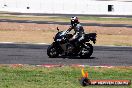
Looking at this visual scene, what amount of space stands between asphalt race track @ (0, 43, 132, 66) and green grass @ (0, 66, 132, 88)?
2.14 m

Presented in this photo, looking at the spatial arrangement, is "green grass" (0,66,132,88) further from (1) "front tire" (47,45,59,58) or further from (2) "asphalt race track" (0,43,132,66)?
(1) "front tire" (47,45,59,58)

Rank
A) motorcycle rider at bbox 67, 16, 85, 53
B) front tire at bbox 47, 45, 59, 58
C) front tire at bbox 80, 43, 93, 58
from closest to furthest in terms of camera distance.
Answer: motorcycle rider at bbox 67, 16, 85, 53
front tire at bbox 47, 45, 59, 58
front tire at bbox 80, 43, 93, 58

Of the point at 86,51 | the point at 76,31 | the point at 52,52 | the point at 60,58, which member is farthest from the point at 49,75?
the point at 86,51

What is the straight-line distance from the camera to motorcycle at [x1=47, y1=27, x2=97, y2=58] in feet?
67.2

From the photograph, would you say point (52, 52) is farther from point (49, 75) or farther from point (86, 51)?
point (49, 75)

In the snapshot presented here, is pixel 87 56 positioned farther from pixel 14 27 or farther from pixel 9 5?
pixel 9 5

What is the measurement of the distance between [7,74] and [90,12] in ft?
193

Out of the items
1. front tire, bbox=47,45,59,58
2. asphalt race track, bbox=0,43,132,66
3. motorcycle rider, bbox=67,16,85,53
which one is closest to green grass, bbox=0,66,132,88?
asphalt race track, bbox=0,43,132,66

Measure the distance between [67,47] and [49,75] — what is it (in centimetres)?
604

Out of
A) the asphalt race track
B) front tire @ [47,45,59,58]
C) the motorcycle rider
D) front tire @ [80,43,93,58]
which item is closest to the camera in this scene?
the asphalt race track

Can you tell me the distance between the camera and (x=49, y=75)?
14.8 meters

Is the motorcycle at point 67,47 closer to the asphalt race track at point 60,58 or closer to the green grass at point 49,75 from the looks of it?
the asphalt race track at point 60,58

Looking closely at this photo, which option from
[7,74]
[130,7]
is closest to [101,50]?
[7,74]

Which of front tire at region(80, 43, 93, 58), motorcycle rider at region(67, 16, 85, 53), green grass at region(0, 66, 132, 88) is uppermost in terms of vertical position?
motorcycle rider at region(67, 16, 85, 53)
